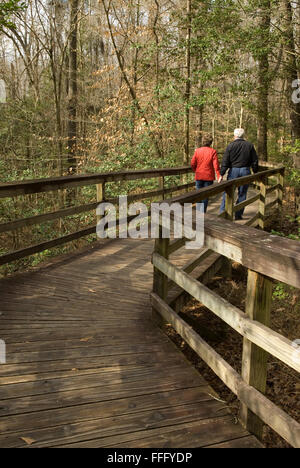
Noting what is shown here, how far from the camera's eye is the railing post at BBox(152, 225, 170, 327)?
3.79 meters

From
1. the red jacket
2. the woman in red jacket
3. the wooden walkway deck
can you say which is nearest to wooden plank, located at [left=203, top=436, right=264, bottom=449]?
the wooden walkway deck

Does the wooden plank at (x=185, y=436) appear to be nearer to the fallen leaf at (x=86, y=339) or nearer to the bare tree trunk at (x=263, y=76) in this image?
the fallen leaf at (x=86, y=339)

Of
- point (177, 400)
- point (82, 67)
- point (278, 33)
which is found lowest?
point (177, 400)

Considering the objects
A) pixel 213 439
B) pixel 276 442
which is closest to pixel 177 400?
pixel 213 439

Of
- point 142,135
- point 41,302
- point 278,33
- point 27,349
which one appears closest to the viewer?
point 27,349

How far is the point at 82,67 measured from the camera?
20.5m

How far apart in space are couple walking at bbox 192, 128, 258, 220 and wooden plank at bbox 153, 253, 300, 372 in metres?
4.67

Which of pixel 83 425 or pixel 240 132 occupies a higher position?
pixel 240 132

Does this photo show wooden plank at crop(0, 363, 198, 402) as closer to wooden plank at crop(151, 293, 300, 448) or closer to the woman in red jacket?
wooden plank at crop(151, 293, 300, 448)

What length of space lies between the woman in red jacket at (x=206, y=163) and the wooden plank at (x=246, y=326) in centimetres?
465

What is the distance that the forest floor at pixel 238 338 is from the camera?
452cm

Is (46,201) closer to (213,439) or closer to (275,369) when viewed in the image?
(275,369)

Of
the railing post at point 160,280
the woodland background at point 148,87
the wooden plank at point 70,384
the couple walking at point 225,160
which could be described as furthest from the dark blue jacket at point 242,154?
the wooden plank at point 70,384

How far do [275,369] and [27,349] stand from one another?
355 cm
